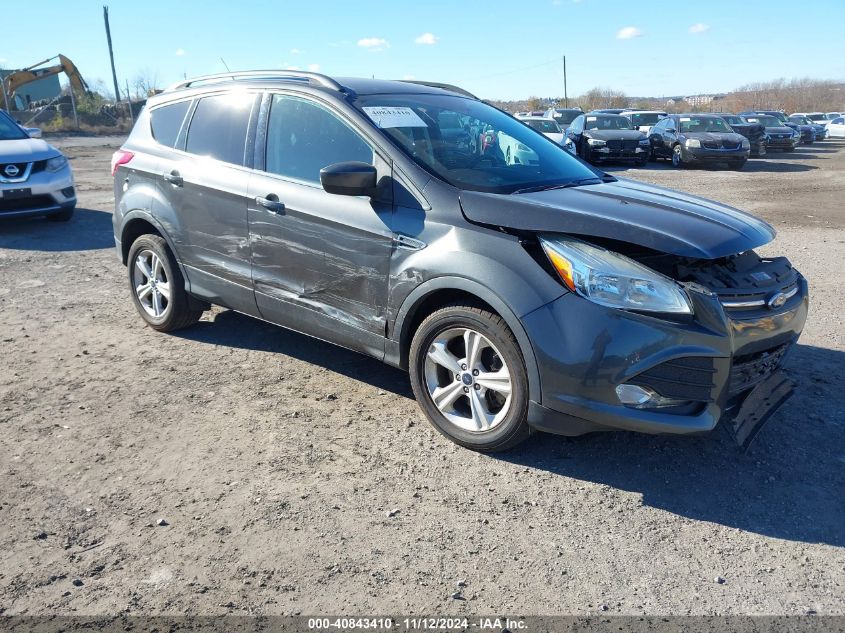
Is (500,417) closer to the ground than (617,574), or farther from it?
farther from it

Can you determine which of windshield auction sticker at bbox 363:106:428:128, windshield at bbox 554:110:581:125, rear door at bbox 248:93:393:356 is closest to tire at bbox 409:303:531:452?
rear door at bbox 248:93:393:356

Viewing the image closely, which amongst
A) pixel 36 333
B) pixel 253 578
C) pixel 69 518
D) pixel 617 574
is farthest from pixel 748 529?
pixel 36 333

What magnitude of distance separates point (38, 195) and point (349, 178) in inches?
300

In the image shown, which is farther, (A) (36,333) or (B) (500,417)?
(A) (36,333)

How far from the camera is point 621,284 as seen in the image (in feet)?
10.5

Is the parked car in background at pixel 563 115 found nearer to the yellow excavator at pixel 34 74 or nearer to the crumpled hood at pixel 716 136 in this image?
the crumpled hood at pixel 716 136

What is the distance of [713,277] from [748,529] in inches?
43.9

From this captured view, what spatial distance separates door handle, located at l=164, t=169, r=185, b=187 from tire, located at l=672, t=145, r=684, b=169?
59.3 feet

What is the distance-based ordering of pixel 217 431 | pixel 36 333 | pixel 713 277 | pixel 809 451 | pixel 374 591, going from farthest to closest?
pixel 36 333 < pixel 217 431 < pixel 809 451 < pixel 713 277 < pixel 374 591

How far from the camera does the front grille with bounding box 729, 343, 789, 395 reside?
3346 mm

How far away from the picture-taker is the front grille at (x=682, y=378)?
317 cm

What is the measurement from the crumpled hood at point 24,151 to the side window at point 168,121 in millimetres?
5166

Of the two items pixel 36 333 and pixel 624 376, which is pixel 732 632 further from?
pixel 36 333

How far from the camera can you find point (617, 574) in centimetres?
274
